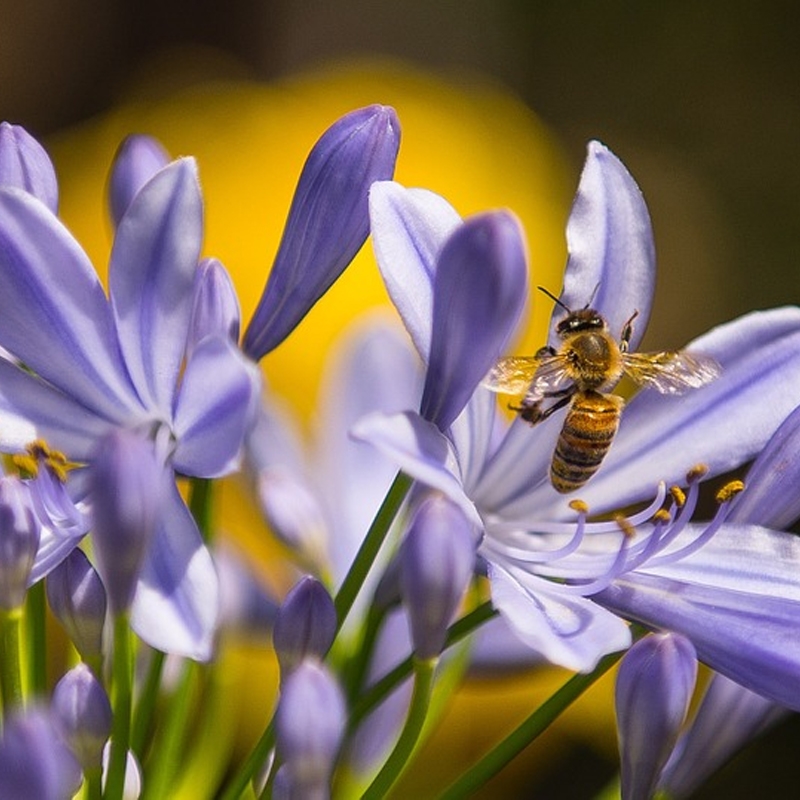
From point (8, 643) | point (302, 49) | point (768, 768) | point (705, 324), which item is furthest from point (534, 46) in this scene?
point (8, 643)

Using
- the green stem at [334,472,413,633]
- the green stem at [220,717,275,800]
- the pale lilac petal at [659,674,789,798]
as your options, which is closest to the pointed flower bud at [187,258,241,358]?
the green stem at [334,472,413,633]

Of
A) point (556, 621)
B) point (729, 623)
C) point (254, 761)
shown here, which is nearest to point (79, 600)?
point (254, 761)

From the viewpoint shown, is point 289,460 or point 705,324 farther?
point 705,324

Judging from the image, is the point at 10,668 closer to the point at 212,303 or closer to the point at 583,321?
the point at 212,303

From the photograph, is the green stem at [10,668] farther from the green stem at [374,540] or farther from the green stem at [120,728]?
the green stem at [374,540]

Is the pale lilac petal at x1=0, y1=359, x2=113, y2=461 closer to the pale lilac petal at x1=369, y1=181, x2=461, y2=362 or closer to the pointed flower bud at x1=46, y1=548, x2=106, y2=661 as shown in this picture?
the pointed flower bud at x1=46, y1=548, x2=106, y2=661

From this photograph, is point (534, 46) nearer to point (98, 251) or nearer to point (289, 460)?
point (98, 251)
